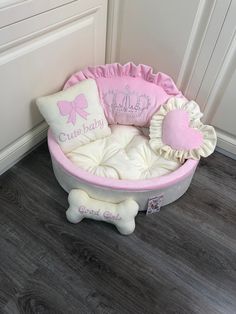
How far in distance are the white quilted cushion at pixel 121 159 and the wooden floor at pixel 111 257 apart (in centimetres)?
20

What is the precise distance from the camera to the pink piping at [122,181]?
105 cm

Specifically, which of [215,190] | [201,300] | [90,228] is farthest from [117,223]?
[215,190]

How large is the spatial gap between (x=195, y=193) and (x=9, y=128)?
894 mm

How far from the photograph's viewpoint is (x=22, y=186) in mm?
1278

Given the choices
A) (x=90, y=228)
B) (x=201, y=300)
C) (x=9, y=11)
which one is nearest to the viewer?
(x=9, y=11)

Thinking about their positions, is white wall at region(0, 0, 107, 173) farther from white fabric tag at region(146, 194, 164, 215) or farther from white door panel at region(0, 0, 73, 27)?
white fabric tag at region(146, 194, 164, 215)

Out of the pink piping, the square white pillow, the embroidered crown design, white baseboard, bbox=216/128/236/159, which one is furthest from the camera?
white baseboard, bbox=216/128/236/159

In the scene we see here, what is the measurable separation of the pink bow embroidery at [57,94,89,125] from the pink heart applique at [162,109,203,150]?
0.36 m

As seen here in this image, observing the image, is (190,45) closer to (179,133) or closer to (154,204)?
(179,133)

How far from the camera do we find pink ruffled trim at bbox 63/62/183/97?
1305 millimetres

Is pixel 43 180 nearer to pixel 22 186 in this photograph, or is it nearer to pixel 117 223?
pixel 22 186

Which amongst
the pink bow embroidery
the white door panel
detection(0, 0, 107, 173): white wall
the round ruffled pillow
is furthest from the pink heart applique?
the white door panel

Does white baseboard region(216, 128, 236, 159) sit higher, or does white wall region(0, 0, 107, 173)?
white wall region(0, 0, 107, 173)

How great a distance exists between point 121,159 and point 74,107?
0.99 ft
